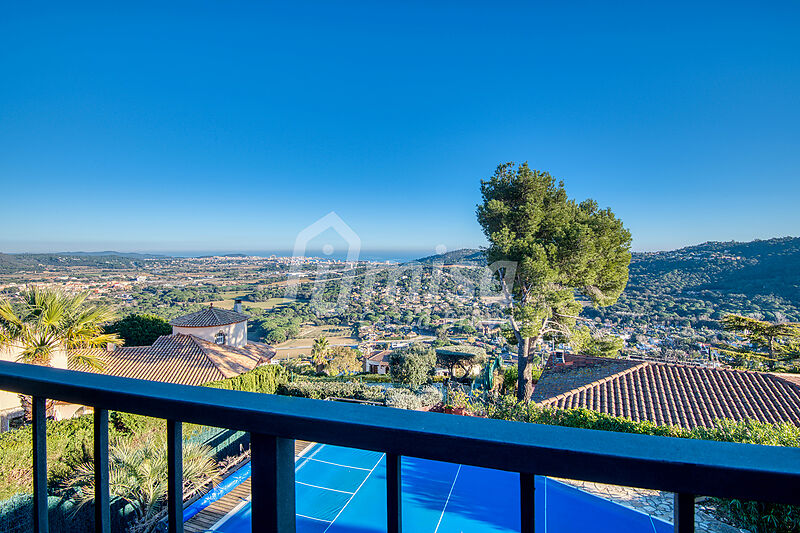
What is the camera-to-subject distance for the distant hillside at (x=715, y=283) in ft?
59.3

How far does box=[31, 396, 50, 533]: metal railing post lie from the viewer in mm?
872

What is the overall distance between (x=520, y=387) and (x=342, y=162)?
2301cm

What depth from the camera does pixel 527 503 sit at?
56 cm

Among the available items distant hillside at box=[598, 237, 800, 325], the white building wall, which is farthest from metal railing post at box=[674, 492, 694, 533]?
the white building wall

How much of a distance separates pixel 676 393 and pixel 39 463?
482 inches

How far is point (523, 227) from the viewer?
→ 14.1 m

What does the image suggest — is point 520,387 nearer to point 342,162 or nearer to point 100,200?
point 342,162

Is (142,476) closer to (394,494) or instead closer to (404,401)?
(404,401)

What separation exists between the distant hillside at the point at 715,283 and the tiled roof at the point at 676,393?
7.48 m

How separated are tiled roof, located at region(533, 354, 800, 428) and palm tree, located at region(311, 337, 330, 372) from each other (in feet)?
44.0

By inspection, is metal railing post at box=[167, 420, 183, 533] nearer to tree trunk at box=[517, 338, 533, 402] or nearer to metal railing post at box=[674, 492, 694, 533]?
metal railing post at box=[674, 492, 694, 533]

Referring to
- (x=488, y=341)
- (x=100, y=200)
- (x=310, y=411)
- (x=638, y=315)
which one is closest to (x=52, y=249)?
(x=100, y=200)

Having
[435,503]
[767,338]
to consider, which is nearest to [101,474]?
[435,503]
